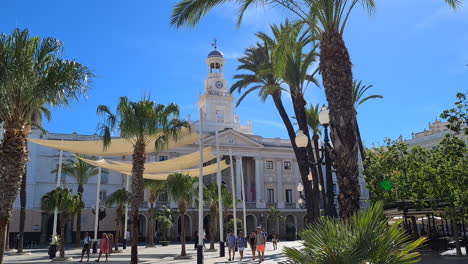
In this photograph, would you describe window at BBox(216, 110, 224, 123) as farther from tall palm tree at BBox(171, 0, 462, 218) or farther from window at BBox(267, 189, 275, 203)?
tall palm tree at BBox(171, 0, 462, 218)

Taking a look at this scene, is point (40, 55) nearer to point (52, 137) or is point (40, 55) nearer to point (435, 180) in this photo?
point (435, 180)

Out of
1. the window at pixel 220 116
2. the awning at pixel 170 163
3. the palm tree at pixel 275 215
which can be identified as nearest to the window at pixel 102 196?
the window at pixel 220 116

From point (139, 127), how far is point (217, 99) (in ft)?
128

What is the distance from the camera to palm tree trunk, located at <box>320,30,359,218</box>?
9367 millimetres

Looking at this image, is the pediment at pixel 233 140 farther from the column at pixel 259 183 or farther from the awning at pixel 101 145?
the awning at pixel 101 145

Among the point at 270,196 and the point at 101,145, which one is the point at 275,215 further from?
the point at 101,145

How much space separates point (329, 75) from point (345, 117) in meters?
1.19

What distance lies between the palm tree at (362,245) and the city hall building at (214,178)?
37570 mm

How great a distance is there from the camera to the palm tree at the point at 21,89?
10.7 meters

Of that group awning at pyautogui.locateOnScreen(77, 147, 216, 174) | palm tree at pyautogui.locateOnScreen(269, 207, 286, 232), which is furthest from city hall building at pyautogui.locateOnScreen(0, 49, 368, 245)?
awning at pyautogui.locateOnScreen(77, 147, 216, 174)

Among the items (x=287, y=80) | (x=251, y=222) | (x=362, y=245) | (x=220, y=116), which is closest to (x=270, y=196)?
(x=251, y=222)

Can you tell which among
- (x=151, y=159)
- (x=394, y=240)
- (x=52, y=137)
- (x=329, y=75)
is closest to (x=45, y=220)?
(x=52, y=137)

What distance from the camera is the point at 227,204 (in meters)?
31.1

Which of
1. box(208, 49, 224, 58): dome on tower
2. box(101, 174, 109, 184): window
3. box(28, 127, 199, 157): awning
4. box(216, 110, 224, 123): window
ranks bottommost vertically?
box(28, 127, 199, 157): awning
